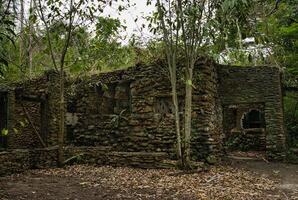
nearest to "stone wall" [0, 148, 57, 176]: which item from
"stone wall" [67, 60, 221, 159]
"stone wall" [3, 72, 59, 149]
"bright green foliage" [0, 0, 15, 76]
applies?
"stone wall" [3, 72, 59, 149]

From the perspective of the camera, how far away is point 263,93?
42.7ft

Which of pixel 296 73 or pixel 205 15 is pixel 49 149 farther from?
pixel 296 73

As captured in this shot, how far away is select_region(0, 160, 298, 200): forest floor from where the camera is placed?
6414 mm

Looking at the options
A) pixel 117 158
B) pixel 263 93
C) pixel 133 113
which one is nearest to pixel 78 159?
pixel 117 158

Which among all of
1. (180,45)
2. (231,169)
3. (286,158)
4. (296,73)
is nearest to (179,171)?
(231,169)

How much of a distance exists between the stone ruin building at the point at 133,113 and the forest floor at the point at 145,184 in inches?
32.9

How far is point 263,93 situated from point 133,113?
16.4 ft

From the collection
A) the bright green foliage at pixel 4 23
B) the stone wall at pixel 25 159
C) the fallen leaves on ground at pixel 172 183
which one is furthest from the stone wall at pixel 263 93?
the bright green foliage at pixel 4 23

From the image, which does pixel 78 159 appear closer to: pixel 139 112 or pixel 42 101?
pixel 139 112

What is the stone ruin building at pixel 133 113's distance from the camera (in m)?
10.8

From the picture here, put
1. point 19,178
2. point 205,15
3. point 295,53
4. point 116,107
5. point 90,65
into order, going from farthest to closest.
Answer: point 295,53 → point 116,107 → point 90,65 → point 205,15 → point 19,178

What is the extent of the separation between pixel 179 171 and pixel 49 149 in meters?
3.95

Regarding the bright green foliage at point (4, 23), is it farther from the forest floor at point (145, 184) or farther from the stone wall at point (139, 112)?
the stone wall at point (139, 112)

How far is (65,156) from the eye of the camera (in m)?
10.7
